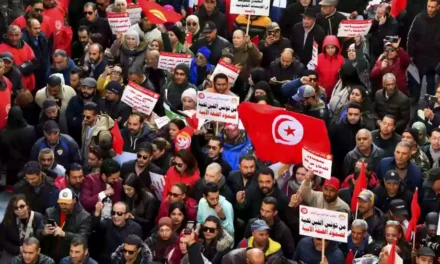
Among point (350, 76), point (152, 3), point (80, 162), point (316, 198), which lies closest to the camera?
point (316, 198)

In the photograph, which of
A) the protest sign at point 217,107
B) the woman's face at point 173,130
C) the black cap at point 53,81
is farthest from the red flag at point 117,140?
the black cap at point 53,81

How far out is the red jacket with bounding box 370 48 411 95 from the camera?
1895 centimetres

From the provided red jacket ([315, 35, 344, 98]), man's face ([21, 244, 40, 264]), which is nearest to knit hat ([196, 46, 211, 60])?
red jacket ([315, 35, 344, 98])

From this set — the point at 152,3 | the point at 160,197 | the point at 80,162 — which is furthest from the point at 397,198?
the point at 152,3

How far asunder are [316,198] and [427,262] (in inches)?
65.6

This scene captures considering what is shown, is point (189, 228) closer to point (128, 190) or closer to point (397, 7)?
point (128, 190)

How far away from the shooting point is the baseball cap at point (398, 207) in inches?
603

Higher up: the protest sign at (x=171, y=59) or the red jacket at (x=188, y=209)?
the protest sign at (x=171, y=59)

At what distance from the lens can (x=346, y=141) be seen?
17.3m

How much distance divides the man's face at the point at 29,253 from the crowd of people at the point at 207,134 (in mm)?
12

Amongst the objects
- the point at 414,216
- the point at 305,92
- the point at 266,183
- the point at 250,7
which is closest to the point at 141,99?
the point at 305,92

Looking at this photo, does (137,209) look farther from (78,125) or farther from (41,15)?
(41,15)

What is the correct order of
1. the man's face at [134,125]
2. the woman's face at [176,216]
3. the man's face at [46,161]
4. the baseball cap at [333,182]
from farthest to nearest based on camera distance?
1. the man's face at [134,125]
2. the man's face at [46,161]
3. the baseball cap at [333,182]
4. the woman's face at [176,216]

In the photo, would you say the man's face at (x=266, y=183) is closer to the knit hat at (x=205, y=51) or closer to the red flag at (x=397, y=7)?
the knit hat at (x=205, y=51)
